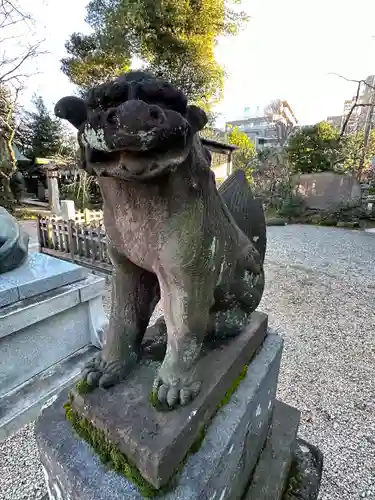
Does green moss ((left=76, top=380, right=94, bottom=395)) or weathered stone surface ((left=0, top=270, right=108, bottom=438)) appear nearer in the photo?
green moss ((left=76, top=380, right=94, bottom=395))

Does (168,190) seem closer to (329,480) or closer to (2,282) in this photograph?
(2,282)

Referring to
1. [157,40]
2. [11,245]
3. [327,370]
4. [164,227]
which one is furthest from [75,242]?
[157,40]

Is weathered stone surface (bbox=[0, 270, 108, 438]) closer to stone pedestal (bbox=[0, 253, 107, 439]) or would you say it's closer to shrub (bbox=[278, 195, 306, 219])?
stone pedestal (bbox=[0, 253, 107, 439])

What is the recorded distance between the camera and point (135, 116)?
0.51 meters

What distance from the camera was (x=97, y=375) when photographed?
33.6 inches

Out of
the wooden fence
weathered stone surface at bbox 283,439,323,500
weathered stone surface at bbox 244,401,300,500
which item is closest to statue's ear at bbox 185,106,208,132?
weathered stone surface at bbox 244,401,300,500

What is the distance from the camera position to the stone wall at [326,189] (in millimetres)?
9594

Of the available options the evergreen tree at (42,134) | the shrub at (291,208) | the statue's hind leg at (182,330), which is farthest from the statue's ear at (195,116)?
the evergreen tree at (42,134)

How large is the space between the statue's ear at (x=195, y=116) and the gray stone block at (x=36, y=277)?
1.60m

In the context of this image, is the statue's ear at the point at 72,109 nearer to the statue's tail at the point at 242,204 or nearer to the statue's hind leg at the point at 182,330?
the statue's hind leg at the point at 182,330

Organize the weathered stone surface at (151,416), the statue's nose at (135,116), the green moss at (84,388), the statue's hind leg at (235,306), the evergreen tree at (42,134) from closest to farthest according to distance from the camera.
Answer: the statue's nose at (135,116), the weathered stone surface at (151,416), the green moss at (84,388), the statue's hind leg at (235,306), the evergreen tree at (42,134)

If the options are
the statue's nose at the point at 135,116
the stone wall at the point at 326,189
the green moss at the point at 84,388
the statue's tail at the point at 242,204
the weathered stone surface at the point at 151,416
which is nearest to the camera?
the statue's nose at the point at 135,116

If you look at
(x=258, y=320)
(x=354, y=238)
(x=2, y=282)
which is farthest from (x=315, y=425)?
(x=354, y=238)

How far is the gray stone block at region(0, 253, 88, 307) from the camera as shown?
1.74m
